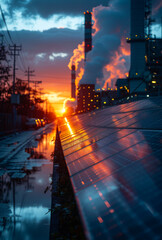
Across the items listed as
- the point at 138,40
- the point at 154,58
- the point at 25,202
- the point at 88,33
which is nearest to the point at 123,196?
the point at 25,202

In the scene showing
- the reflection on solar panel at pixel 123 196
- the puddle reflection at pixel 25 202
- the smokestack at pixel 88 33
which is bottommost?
the puddle reflection at pixel 25 202

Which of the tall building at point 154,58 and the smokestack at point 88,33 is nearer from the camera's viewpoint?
the tall building at point 154,58

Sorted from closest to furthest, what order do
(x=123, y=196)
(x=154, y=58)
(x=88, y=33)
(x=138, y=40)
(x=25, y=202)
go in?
(x=123, y=196)
(x=25, y=202)
(x=154, y=58)
(x=138, y=40)
(x=88, y=33)

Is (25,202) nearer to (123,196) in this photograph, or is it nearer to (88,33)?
(123,196)

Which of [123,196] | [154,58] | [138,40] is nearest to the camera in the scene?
[123,196]

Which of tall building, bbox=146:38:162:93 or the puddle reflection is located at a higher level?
tall building, bbox=146:38:162:93

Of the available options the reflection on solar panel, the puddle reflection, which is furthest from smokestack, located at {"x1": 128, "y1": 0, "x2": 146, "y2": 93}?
the reflection on solar panel

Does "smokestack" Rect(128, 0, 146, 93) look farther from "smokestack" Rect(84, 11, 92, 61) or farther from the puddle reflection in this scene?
"smokestack" Rect(84, 11, 92, 61)

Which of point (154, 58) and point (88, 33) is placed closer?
point (154, 58)

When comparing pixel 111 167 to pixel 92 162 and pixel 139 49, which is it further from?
pixel 139 49

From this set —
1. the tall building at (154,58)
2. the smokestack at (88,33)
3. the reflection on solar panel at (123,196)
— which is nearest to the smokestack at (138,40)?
the tall building at (154,58)

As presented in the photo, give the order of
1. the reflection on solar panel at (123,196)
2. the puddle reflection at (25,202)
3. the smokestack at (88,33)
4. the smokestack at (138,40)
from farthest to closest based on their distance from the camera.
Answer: the smokestack at (88,33) < the smokestack at (138,40) < the puddle reflection at (25,202) < the reflection on solar panel at (123,196)

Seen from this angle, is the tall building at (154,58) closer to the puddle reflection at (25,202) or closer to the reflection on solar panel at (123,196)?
the puddle reflection at (25,202)

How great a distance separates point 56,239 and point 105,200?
177 cm
